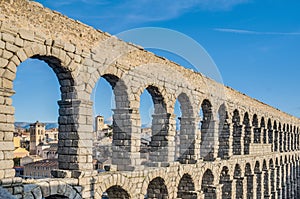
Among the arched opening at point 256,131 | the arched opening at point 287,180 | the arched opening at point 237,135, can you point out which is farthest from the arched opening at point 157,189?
the arched opening at point 287,180

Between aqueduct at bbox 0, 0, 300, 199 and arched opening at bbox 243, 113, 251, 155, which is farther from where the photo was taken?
arched opening at bbox 243, 113, 251, 155

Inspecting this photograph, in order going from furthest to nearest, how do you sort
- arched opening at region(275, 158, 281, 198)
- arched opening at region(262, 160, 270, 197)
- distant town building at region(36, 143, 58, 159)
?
distant town building at region(36, 143, 58, 159), arched opening at region(275, 158, 281, 198), arched opening at region(262, 160, 270, 197)

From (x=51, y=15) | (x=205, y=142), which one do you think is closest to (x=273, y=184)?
(x=205, y=142)

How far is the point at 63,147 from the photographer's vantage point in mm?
12586

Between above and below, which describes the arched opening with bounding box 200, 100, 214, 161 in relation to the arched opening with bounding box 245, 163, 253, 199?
above

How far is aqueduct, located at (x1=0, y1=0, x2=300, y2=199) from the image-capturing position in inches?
413

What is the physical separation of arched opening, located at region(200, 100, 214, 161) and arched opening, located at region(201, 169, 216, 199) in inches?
40.7

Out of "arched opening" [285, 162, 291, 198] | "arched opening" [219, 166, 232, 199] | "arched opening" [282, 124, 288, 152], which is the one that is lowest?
"arched opening" [285, 162, 291, 198]

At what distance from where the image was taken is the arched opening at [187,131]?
19875mm

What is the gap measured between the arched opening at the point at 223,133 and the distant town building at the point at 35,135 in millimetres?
76588

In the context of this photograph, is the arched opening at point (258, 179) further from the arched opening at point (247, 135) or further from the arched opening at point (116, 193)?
the arched opening at point (116, 193)

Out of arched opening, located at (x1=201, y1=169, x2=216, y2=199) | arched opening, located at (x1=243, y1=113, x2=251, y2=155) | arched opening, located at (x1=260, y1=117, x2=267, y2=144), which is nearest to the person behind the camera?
arched opening, located at (x1=201, y1=169, x2=216, y2=199)

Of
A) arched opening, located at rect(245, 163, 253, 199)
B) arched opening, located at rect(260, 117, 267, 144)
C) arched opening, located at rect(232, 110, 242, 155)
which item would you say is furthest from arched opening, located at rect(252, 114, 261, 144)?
arched opening, located at rect(232, 110, 242, 155)

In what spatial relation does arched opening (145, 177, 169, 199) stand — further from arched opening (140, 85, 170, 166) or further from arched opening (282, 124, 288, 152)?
arched opening (282, 124, 288, 152)
